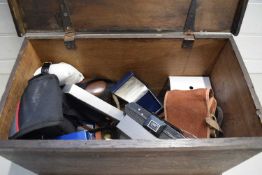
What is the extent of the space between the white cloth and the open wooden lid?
0.48ft

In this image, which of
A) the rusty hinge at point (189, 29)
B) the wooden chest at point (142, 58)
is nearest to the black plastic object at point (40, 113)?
the wooden chest at point (142, 58)

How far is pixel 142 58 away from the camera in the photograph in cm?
108

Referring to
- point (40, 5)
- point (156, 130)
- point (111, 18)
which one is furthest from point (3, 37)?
point (156, 130)

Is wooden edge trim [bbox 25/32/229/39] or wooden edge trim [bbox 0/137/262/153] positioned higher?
wooden edge trim [bbox 25/32/229/39]

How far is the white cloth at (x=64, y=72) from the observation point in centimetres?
100

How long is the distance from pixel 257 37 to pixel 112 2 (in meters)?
0.79

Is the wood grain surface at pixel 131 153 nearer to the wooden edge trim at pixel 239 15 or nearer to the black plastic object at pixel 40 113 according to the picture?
the black plastic object at pixel 40 113

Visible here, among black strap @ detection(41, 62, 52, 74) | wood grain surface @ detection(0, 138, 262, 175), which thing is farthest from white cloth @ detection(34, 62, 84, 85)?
wood grain surface @ detection(0, 138, 262, 175)

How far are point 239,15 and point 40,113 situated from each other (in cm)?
80

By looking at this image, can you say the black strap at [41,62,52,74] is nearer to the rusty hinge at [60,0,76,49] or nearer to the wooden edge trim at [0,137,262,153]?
the rusty hinge at [60,0,76,49]

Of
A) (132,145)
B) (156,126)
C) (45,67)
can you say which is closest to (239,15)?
(156,126)

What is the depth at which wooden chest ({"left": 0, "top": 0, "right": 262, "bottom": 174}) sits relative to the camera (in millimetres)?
708

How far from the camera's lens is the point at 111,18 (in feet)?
3.15

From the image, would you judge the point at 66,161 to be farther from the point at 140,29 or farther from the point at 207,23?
the point at 207,23
